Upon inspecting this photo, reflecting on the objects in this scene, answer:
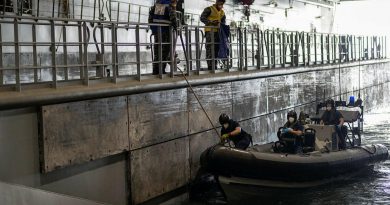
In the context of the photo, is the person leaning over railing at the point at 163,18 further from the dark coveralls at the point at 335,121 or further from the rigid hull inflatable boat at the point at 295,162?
the dark coveralls at the point at 335,121

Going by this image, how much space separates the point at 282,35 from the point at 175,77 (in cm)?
708

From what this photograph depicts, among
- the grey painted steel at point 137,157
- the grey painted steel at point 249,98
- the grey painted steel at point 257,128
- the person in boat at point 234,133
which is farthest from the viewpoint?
the grey painted steel at point 257,128

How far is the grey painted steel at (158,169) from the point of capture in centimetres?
943

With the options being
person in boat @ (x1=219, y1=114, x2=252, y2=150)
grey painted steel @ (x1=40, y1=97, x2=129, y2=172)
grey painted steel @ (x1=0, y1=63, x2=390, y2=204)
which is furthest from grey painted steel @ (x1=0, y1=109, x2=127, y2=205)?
person in boat @ (x1=219, y1=114, x2=252, y2=150)

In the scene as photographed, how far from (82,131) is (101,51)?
175 cm

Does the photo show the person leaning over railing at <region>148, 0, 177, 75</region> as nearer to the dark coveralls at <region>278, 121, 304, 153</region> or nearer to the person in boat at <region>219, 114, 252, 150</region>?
the person in boat at <region>219, 114, 252, 150</region>

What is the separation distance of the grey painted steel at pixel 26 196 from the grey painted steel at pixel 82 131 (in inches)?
38.2

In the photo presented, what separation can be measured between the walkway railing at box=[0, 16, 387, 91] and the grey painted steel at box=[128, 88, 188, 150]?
442 mm

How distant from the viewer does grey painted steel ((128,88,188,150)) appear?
9498 mm

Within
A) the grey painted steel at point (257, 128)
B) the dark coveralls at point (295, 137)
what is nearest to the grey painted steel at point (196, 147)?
the dark coveralls at point (295, 137)

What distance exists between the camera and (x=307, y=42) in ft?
63.0

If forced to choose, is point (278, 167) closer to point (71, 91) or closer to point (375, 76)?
point (71, 91)

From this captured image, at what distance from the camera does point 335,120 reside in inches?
517

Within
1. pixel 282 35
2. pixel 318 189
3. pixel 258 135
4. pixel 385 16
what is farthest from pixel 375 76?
pixel 318 189
